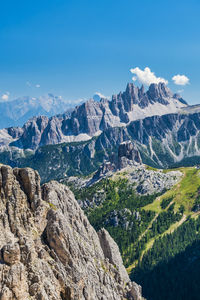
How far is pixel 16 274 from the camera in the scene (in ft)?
146

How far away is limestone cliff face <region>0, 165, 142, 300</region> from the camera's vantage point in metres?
45.8

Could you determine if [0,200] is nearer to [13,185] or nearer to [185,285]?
[13,185]

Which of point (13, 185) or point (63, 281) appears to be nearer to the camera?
point (63, 281)

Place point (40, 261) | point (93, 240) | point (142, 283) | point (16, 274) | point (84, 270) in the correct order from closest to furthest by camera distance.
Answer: point (16, 274) < point (40, 261) < point (84, 270) < point (93, 240) < point (142, 283)

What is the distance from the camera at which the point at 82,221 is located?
3469 inches

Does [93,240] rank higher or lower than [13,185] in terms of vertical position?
lower

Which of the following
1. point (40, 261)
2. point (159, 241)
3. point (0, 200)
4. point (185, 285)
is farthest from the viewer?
point (159, 241)

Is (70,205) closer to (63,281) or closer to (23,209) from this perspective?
(23,209)

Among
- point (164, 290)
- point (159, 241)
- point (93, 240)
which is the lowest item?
point (164, 290)

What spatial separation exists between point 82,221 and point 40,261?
37.3m

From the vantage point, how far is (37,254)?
→ 2078 inches

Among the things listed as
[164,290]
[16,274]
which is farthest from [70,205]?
[164,290]

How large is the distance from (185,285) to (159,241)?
4626 centimetres

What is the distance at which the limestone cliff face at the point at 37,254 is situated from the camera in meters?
45.8
